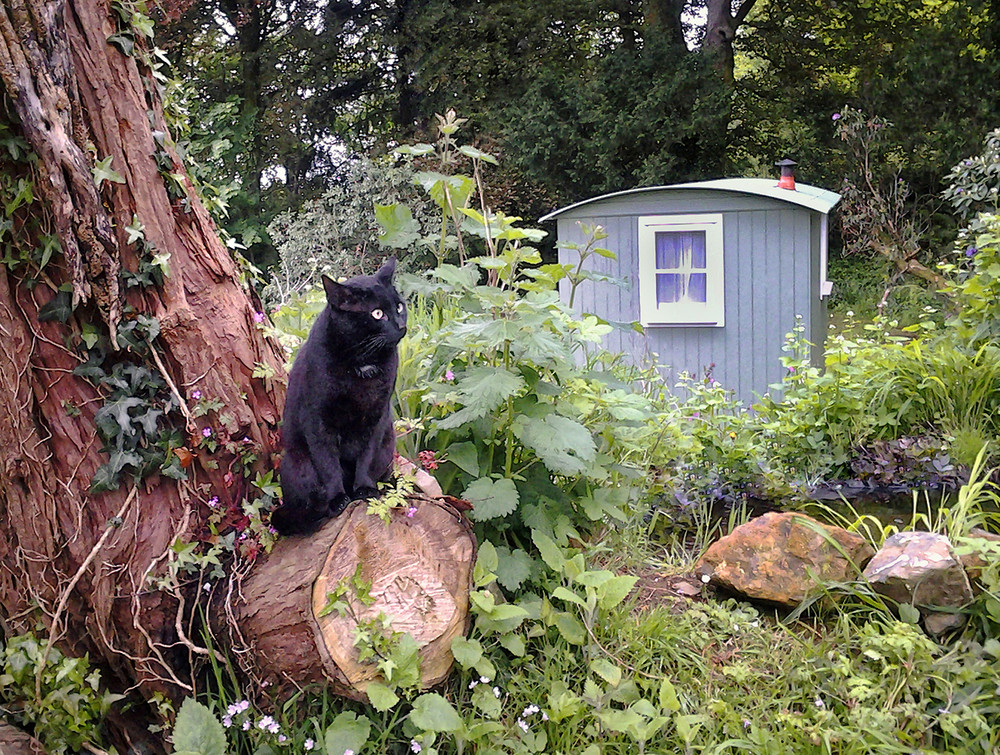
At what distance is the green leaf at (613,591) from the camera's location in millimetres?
2461

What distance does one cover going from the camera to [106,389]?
89.4 inches

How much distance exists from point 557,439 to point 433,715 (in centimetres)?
86

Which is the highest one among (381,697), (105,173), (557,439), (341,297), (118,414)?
(105,173)

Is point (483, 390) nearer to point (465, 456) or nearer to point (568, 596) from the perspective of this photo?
point (465, 456)

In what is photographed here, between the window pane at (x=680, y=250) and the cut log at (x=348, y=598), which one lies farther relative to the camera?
the window pane at (x=680, y=250)

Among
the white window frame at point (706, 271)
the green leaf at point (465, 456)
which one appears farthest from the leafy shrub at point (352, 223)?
the green leaf at point (465, 456)

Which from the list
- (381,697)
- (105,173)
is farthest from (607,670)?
(105,173)

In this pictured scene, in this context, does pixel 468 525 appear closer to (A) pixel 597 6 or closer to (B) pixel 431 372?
(B) pixel 431 372

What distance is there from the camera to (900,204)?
1138 centimetres

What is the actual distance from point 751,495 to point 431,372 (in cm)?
161

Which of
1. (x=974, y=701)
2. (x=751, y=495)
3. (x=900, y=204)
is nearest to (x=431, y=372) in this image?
(x=751, y=495)

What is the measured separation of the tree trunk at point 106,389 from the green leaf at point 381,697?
515 mm

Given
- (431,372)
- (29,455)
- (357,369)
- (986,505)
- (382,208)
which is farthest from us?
(986,505)

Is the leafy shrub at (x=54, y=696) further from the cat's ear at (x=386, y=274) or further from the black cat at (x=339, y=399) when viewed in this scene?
the cat's ear at (x=386, y=274)
